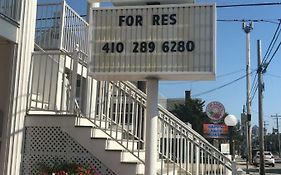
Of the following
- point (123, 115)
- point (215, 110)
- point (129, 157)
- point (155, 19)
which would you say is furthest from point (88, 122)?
point (215, 110)

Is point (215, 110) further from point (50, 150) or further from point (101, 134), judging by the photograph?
point (50, 150)

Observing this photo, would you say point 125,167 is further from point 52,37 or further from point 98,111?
point 52,37

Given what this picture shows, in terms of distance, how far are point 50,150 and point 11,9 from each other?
9.67 feet

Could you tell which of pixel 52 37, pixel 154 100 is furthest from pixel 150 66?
pixel 52 37

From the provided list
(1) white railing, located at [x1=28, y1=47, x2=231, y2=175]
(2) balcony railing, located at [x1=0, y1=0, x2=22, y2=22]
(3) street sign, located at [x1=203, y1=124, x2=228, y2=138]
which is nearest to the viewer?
(2) balcony railing, located at [x1=0, y1=0, x2=22, y2=22]

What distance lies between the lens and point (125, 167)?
8.54 meters

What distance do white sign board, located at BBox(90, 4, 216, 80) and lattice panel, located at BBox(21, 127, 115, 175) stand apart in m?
1.66

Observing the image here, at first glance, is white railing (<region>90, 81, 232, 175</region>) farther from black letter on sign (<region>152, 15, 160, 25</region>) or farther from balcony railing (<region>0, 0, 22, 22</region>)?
balcony railing (<region>0, 0, 22, 22</region>)

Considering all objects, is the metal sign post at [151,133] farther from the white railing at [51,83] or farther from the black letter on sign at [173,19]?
the white railing at [51,83]

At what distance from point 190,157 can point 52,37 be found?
4847 mm

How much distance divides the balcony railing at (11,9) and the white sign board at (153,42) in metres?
1.83

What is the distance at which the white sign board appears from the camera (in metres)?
7.67

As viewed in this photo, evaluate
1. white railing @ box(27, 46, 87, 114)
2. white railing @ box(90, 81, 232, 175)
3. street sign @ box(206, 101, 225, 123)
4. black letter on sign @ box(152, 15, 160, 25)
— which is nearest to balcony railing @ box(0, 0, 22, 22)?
white railing @ box(27, 46, 87, 114)

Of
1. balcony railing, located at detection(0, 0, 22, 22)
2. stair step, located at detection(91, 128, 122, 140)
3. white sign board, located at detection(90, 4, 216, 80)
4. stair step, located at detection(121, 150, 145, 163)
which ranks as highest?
balcony railing, located at detection(0, 0, 22, 22)
